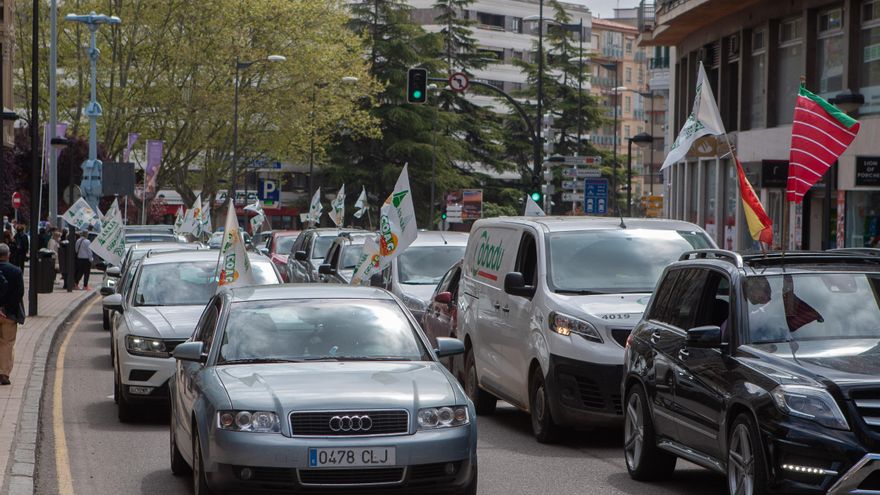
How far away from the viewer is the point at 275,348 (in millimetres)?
9836

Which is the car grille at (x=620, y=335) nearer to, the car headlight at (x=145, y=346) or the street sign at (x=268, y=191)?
the car headlight at (x=145, y=346)

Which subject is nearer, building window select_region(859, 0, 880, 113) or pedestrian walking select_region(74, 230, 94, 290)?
building window select_region(859, 0, 880, 113)

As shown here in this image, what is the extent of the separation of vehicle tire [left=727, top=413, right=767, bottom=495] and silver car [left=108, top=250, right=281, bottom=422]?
6867 mm

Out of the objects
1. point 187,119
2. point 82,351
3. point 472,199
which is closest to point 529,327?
point 82,351

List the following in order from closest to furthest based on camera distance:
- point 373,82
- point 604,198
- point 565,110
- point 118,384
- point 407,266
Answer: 1. point 118,384
2. point 407,266
3. point 604,198
4. point 373,82
5. point 565,110

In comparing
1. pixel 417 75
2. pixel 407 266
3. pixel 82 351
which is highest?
pixel 417 75

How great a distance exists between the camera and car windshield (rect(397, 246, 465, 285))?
2071 cm

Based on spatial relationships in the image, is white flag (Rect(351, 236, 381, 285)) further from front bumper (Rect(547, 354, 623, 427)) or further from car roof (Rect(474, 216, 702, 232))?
front bumper (Rect(547, 354, 623, 427))

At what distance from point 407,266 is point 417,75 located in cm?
1671

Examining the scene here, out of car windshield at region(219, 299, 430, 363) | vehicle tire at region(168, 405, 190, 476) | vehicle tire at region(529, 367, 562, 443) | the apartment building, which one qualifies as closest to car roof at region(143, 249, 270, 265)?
vehicle tire at region(529, 367, 562, 443)

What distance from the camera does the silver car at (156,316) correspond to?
14.3 m

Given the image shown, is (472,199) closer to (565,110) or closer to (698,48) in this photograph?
(698,48)

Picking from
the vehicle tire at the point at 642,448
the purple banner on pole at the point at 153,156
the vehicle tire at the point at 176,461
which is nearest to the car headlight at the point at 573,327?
the vehicle tire at the point at 642,448

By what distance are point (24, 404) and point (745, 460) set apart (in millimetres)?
8544
